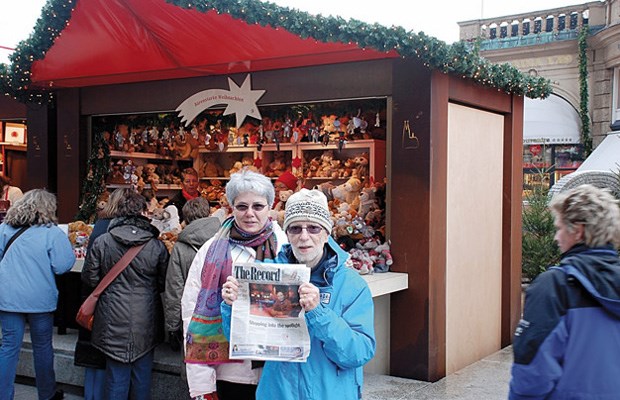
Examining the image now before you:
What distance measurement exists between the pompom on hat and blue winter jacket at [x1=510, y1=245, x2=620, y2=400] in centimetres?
627

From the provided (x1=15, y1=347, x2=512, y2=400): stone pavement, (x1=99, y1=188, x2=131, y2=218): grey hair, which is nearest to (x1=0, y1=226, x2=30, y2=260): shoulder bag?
(x1=99, y1=188, x2=131, y2=218): grey hair

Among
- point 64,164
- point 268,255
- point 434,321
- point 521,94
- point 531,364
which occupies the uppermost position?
point 521,94

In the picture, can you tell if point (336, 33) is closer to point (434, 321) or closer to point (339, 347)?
point (434, 321)

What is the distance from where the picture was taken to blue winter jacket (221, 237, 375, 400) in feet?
8.71

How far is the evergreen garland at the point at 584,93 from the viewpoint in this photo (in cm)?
1761

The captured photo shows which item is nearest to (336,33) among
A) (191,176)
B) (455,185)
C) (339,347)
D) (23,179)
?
(455,185)

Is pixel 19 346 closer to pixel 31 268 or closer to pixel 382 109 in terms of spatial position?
pixel 31 268

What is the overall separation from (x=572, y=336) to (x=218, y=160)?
26.9ft

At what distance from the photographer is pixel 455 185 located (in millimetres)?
6855

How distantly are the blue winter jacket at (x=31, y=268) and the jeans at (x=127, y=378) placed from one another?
34.5 inches

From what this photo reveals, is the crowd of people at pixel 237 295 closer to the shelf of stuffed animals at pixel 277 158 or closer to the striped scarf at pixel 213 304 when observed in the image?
the striped scarf at pixel 213 304

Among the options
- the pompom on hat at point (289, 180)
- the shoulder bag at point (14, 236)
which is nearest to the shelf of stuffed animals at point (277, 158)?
the pompom on hat at point (289, 180)

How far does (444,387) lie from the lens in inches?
242

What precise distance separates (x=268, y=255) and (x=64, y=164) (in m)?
6.35
